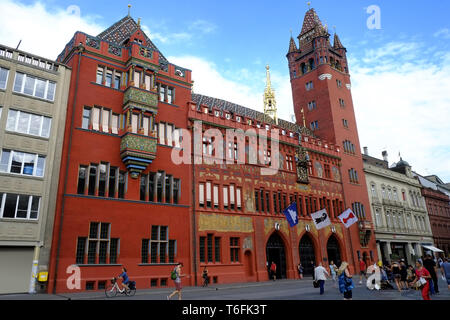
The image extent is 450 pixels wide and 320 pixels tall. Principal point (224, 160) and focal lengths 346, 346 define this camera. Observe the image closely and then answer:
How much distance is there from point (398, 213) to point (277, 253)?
2893 centimetres

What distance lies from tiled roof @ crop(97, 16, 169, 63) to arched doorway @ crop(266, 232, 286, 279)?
21024 mm

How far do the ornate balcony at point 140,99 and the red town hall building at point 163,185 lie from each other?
3.6 inches

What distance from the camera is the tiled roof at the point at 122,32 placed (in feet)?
104

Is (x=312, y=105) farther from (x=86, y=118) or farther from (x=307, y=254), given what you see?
(x=86, y=118)

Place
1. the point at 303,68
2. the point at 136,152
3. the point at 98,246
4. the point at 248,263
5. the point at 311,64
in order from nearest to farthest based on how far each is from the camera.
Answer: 1. the point at 98,246
2. the point at 136,152
3. the point at 248,263
4. the point at 311,64
5. the point at 303,68

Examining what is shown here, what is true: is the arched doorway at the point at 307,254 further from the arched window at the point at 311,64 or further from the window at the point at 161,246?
the arched window at the point at 311,64

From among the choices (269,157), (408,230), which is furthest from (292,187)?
(408,230)

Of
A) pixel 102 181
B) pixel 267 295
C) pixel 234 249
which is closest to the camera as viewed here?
pixel 267 295

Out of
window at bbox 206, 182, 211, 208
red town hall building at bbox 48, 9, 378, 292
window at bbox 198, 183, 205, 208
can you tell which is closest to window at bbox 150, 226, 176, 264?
red town hall building at bbox 48, 9, 378, 292

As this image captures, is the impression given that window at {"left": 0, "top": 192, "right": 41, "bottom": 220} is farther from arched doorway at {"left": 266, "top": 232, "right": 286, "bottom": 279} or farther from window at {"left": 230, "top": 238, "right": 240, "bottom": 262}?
arched doorway at {"left": 266, "top": 232, "right": 286, "bottom": 279}

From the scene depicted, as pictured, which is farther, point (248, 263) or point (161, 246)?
point (248, 263)

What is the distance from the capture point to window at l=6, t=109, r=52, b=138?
23.6m

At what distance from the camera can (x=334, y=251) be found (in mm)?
42688

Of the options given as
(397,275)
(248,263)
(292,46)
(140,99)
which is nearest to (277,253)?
(248,263)
